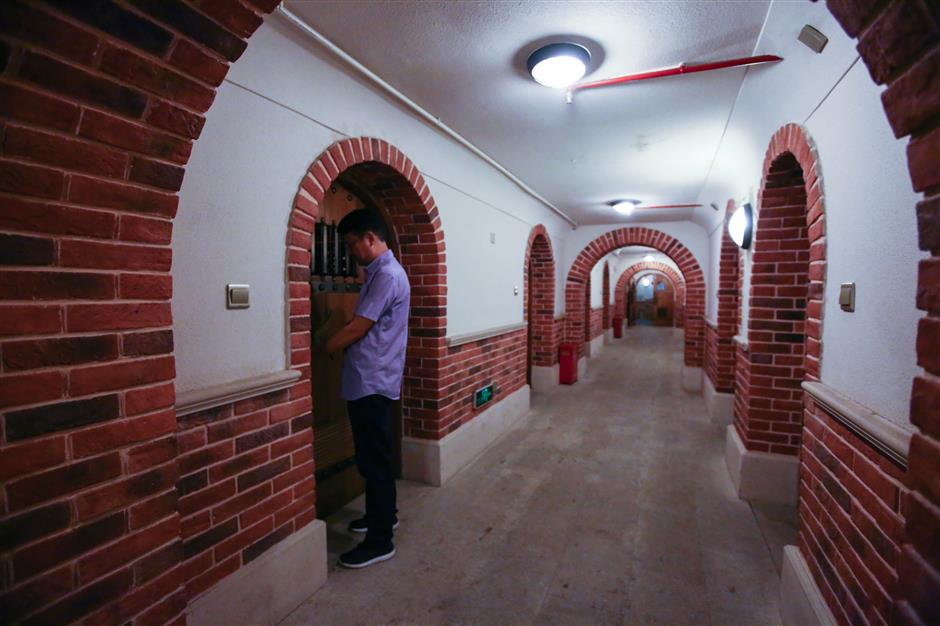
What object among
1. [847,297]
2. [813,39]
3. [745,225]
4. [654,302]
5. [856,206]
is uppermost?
[813,39]

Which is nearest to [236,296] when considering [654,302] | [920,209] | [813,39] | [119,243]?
[119,243]

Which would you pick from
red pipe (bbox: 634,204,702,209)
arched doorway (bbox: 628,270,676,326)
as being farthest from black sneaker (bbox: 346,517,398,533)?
arched doorway (bbox: 628,270,676,326)

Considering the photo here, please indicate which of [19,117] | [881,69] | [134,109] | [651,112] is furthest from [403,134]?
[881,69]

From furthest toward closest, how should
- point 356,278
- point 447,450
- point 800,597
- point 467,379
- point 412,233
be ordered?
point 467,379, point 447,450, point 412,233, point 356,278, point 800,597

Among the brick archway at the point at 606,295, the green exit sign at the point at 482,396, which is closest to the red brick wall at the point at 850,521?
the green exit sign at the point at 482,396

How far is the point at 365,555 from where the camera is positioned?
8.80 feet

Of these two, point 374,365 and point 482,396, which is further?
point 482,396

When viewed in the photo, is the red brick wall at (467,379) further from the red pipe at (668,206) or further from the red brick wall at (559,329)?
the red pipe at (668,206)

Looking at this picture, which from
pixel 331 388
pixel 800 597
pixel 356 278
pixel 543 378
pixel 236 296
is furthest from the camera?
pixel 543 378

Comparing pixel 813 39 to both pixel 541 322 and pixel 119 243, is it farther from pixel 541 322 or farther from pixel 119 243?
pixel 541 322

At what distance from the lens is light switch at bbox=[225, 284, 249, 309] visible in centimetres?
194

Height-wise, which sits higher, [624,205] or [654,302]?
[624,205]

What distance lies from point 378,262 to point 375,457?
1.17 metres

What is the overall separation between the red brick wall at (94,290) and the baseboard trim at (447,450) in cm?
238
